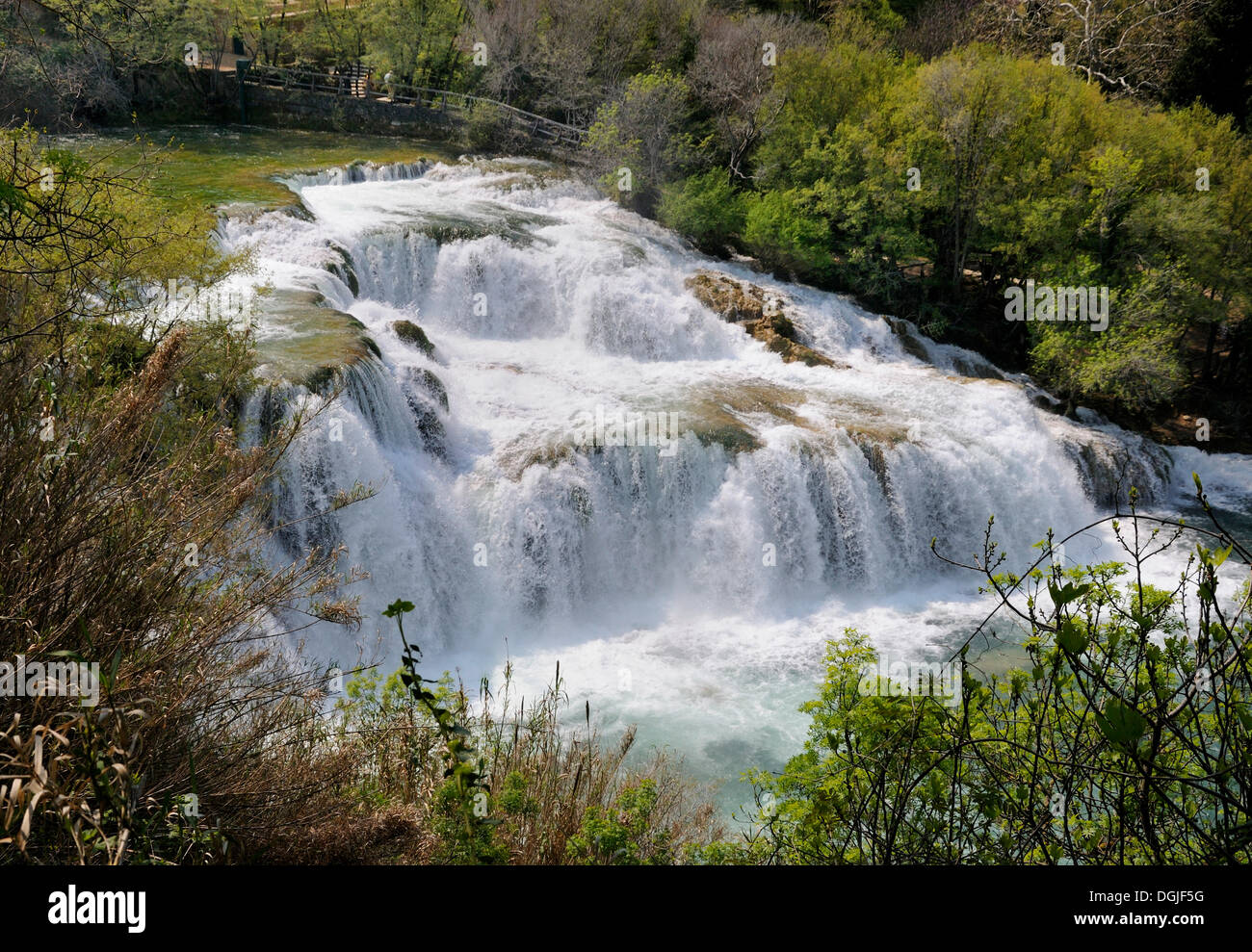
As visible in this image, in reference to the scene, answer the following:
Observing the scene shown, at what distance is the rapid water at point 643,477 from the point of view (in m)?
11.2

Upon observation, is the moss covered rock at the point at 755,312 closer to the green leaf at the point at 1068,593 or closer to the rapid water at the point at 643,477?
the rapid water at the point at 643,477

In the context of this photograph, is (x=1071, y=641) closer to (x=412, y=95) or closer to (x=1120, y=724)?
(x=1120, y=724)

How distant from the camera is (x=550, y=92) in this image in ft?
97.8

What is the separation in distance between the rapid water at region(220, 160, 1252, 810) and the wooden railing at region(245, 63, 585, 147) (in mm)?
10870

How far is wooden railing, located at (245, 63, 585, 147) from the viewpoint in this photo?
28.6 meters

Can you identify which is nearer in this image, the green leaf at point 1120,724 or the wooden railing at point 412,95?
the green leaf at point 1120,724

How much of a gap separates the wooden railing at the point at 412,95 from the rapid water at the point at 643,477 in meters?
10.9

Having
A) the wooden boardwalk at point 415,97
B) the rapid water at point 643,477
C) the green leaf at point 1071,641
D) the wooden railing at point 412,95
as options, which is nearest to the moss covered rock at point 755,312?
the rapid water at point 643,477

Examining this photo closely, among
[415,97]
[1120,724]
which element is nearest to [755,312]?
[1120,724]

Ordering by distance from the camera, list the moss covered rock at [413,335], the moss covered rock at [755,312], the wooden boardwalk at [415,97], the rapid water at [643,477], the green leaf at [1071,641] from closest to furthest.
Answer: the green leaf at [1071,641] → the rapid water at [643,477] → the moss covered rock at [413,335] → the moss covered rock at [755,312] → the wooden boardwalk at [415,97]

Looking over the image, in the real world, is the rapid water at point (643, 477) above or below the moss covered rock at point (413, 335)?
below

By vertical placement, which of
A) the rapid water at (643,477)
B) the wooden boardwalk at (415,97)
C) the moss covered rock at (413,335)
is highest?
the wooden boardwalk at (415,97)

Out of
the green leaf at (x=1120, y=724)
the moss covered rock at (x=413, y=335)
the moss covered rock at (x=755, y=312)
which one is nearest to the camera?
the green leaf at (x=1120, y=724)
